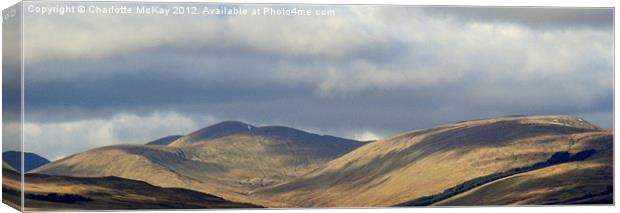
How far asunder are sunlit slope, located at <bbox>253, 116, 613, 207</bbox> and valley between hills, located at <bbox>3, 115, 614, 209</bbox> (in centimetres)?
2

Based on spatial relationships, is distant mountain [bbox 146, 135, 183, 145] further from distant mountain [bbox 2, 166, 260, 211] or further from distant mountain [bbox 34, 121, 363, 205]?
distant mountain [bbox 2, 166, 260, 211]

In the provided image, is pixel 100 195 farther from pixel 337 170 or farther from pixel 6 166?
pixel 337 170

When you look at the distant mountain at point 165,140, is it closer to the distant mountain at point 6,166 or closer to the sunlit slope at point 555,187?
the distant mountain at point 6,166

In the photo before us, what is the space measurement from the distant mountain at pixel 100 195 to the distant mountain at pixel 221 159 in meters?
0.10

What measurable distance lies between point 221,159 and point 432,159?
326cm

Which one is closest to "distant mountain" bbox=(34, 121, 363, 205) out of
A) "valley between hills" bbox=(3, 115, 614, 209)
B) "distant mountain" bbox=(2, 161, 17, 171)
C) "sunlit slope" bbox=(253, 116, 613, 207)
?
"valley between hills" bbox=(3, 115, 614, 209)

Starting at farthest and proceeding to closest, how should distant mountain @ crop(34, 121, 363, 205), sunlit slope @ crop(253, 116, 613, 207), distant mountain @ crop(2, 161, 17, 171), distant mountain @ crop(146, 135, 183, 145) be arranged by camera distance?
1. sunlit slope @ crop(253, 116, 613, 207)
2. distant mountain @ crop(2, 161, 17, 171)
3. distant mountain @ crop(146, 135, 183, 145)
4. distant mountain @ crop(34, 121, 363, 205)

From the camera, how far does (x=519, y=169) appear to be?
2798cm

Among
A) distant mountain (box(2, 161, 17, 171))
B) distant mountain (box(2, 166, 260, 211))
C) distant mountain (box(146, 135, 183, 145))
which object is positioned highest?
distant mountain (box(146, 135, 183, 145))

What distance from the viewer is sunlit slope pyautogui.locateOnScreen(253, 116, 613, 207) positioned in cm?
2756

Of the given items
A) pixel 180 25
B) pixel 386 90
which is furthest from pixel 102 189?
pixel 386 90

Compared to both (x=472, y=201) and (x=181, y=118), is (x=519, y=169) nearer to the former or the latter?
(x=472, y=201)

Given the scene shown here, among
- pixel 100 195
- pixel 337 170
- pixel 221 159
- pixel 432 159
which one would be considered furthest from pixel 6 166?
pixel 432 159

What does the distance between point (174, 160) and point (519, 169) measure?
209 inches
